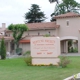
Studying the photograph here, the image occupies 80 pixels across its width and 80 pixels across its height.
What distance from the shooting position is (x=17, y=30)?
177ft

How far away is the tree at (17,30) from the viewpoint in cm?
5317

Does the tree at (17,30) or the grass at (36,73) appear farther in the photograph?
the tree at (17,30)

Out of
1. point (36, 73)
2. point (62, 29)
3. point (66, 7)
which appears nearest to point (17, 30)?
point (62, 29)

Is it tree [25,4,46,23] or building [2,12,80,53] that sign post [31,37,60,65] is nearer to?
building [2,12,80,53]

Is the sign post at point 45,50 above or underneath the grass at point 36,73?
above

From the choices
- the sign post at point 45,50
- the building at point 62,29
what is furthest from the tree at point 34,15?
the sign post at point 45,50

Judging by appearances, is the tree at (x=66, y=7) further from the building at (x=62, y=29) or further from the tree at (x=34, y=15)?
the building at (x=62, y=29)

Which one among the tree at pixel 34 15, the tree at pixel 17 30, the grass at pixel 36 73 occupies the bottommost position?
the grass at pixel 36 73

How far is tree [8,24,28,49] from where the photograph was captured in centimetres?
5317

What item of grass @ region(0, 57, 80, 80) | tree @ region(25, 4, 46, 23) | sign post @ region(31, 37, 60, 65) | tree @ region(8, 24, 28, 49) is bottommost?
grass @ region(0, 57, 80, 80)

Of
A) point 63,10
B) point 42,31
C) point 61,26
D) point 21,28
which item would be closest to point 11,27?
point 21,28

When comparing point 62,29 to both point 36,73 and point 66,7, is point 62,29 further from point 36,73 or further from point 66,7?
point 36,73

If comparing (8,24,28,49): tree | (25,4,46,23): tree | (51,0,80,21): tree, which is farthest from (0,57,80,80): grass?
(25,4,46,23): tree

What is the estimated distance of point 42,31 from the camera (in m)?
55.2
